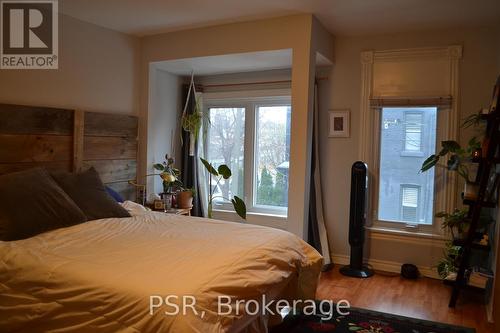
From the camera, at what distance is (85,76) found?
3695 millimetres

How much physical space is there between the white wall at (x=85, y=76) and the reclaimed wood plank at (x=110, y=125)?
0.10 metres

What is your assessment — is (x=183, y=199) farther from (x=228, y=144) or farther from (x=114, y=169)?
(x=228, y=144)

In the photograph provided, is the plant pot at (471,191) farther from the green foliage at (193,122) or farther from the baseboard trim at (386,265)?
the green foliage at (193,122)

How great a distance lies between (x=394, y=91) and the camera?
3.97 metres

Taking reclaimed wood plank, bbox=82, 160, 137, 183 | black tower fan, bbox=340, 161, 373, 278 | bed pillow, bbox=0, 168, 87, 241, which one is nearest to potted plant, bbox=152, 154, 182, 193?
reclaimed wood plank, bbox=82, 160, 137, 183

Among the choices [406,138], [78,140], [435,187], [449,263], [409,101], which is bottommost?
[449,263]

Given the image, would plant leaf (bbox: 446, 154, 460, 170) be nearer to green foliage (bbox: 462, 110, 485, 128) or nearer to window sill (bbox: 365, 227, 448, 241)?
green foliage (bbox: 462, 110, 485, 128)

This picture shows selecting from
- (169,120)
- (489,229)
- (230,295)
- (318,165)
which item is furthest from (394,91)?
(230,295)

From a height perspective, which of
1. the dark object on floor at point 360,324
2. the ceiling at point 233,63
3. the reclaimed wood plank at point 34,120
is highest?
the ceiling at point 233,63

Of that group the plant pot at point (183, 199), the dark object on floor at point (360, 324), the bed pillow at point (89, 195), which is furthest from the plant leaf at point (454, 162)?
the bed pillow at point (89, 195)

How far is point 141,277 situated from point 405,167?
3.13 meters

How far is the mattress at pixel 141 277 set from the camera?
162cm

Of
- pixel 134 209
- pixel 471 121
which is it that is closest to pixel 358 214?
pixel 471 121

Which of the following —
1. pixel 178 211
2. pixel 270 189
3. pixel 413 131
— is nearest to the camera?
pixel 413 131
